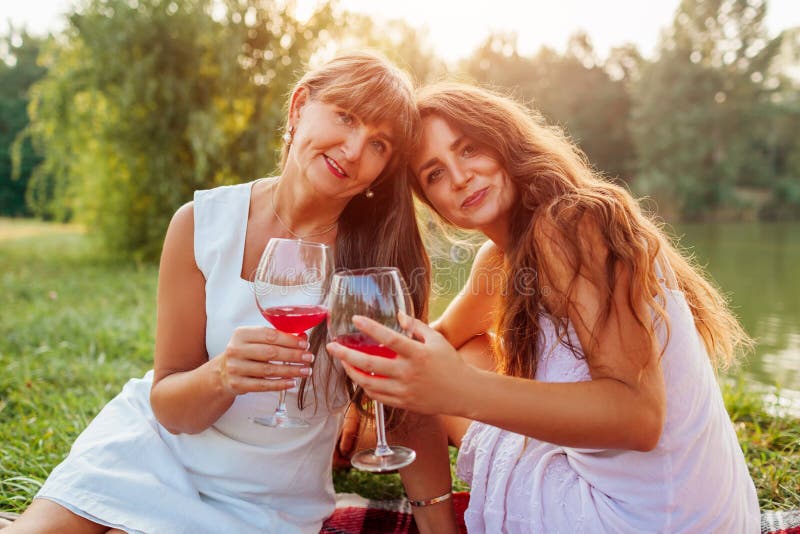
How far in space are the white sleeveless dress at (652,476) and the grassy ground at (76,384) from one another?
1.07 meters

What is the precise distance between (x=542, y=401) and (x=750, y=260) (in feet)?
50.6

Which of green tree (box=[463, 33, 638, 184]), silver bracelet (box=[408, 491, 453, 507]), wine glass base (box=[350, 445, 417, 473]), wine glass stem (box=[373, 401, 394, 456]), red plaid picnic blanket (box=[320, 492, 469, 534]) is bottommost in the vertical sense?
red plaid picnic blanket (box=[320, 492, 469, 534])

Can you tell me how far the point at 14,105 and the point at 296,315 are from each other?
132 ft

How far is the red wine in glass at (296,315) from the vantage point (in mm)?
1699

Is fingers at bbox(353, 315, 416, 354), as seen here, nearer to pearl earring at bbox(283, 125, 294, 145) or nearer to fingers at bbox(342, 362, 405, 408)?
fingers at bbox(342, 362, 405, 408)

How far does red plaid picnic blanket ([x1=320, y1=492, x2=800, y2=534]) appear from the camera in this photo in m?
2.61

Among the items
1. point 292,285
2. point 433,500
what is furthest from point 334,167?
point 433,500

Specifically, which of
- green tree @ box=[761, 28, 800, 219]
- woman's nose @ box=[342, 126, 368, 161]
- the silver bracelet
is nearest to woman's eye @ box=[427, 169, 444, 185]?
woman's nose @ box=[342, 126, 368, 161]

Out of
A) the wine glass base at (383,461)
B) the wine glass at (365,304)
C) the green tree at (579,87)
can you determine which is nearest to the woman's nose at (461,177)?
the wine glass at (365,304)

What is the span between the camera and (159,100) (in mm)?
11305

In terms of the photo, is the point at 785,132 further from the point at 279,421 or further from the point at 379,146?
the point at 279,421

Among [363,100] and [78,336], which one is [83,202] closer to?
[78,336]

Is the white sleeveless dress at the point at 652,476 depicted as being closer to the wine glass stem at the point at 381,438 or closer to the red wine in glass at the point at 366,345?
the wine glass stem at the point at 381,438

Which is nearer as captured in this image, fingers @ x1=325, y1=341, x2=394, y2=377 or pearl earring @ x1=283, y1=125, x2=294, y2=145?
fingers @ x1=325, y1=341, x2=394, y2=377
